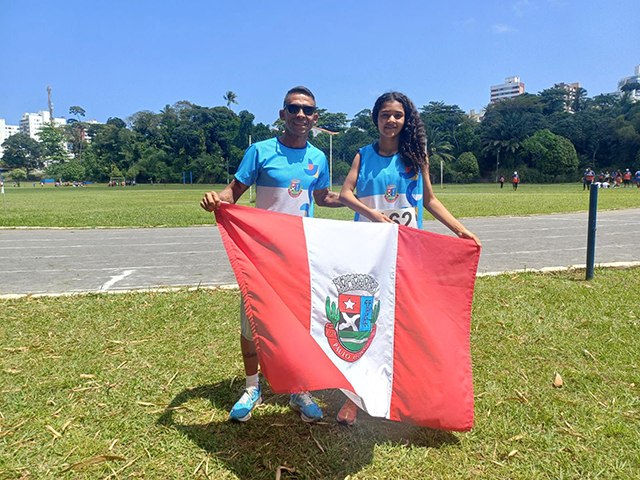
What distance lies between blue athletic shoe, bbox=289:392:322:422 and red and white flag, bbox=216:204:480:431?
22.4 inches

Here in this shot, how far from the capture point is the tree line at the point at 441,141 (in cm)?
7631

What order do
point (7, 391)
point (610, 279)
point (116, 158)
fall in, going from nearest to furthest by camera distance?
point (7, 391)
point (610, 279)
point (116, 158)

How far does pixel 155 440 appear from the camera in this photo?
2.88 meters

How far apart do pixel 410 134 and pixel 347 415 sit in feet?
6.36

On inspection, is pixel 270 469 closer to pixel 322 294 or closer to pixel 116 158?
pixel 322 294

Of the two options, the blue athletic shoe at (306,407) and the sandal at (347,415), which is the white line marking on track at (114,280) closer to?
the blue athletic shoe at (306,407)

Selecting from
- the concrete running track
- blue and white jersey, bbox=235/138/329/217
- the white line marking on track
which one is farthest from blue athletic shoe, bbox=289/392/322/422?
the white line marking on track

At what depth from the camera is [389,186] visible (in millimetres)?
3344

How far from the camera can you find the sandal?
3.10m

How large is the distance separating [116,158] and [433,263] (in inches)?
4620

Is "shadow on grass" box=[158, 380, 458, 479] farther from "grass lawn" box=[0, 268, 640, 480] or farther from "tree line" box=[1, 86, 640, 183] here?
"tree line" box=[1, 86, 640, 183]

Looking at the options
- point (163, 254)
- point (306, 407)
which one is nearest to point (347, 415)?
point (306, 407)

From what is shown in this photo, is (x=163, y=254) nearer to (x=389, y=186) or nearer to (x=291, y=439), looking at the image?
(x=389, y=186)

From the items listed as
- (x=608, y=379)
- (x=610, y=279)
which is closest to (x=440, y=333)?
(x=608, y=379)
